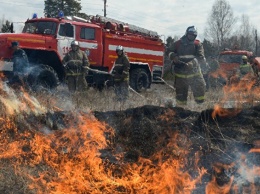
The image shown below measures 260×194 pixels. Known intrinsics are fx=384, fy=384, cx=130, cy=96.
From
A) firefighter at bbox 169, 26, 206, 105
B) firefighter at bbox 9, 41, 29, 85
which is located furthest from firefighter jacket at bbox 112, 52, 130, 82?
firefighter at bbox 9, 41, 29, 85

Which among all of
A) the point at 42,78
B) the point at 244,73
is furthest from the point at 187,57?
the point at 244,73

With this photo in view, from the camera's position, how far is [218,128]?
5.00 metres

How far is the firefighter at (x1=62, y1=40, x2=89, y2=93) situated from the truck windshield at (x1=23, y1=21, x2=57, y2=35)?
1.51m

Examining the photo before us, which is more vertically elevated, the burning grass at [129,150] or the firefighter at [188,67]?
the firefighter at [188,67]

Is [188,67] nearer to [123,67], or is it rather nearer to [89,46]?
[123,67]

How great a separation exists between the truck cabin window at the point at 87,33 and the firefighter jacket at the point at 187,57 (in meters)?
4.23

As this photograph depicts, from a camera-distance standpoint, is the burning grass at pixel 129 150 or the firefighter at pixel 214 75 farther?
the firefighter at pixel 214 75

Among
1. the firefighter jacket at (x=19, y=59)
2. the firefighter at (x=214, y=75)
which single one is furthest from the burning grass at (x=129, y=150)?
the firefighter at (x=214, y=75)

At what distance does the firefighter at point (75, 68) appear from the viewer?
9617 millimetres

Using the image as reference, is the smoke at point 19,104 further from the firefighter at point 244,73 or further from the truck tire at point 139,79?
the firefighter at point 244,73

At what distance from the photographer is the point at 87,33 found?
38.0 ft

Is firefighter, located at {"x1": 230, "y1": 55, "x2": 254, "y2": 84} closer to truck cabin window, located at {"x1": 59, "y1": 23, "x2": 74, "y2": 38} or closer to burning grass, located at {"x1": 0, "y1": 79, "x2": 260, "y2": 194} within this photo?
truck cabin window, located at {"x1": 59, "y1": 23, "x2": 74, "y2": 38}

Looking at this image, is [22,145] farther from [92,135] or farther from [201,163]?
[201,163]

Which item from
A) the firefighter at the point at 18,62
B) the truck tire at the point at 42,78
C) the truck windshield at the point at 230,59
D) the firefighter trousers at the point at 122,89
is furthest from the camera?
the truck windshield at the point at 230,59
